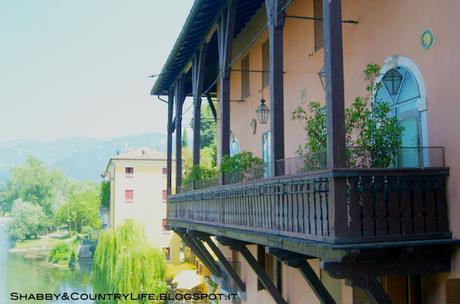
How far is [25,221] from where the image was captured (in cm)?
8231

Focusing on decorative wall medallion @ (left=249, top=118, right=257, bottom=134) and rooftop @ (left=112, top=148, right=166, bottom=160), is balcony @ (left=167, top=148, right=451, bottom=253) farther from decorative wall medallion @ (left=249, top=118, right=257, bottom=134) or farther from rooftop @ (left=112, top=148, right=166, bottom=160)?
rooftop @ (left=112, top=148, right=166, bottom=160)

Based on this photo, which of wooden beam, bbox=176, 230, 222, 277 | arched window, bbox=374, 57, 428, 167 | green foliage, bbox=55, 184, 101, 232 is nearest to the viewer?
arched window, bbox=374, 57, 428, 167

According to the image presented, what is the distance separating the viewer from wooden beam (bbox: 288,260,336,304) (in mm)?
6643

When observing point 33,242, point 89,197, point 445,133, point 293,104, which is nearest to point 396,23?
point 445,133

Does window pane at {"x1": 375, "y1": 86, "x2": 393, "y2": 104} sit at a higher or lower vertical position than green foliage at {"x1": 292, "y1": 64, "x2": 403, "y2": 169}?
higher

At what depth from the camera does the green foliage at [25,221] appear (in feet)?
268

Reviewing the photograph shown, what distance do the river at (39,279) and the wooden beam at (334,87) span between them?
4082 cm

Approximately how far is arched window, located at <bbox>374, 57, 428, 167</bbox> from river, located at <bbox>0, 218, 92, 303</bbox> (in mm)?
39853

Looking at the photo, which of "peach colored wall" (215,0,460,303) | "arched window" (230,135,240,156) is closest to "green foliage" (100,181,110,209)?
"arched window" (230,135,240,156)

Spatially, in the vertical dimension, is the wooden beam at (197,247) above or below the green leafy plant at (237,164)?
below

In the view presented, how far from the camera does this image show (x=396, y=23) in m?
6.79

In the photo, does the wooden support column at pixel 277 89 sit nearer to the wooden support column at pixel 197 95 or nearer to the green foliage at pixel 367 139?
the green foliage at pixel 367 139

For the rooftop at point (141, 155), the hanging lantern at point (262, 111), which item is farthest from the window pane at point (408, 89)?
the rooftop at point (141, 155)

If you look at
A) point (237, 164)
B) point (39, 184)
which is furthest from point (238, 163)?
point (39, 184)
